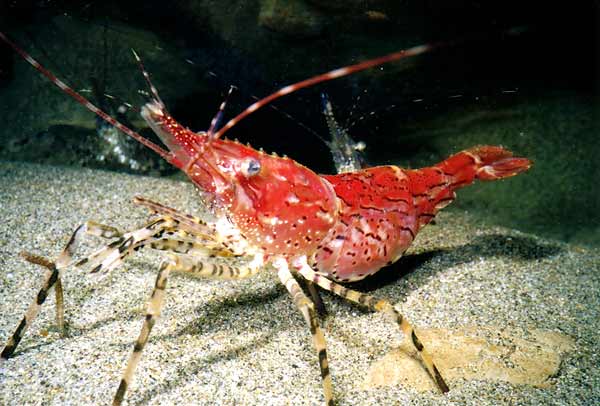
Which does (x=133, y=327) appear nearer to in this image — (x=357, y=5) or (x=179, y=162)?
(x=179, y=162)

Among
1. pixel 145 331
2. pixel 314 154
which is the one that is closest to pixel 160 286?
pixel 145 331

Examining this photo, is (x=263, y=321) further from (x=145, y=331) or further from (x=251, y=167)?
(x=251, y=167)

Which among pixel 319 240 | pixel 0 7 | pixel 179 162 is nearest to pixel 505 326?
pixel 319 240

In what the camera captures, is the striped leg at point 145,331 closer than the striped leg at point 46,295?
Yes

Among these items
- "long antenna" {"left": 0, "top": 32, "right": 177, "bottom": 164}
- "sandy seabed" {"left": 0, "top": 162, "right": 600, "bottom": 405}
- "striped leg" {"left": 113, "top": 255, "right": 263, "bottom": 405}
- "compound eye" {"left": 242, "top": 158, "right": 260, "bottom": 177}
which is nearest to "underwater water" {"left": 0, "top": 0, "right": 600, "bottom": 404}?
"sandy seabed" {"left": 0, "top": 162, "right": 600, "bottom": 405}

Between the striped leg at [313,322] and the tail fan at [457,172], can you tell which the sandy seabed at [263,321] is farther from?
the tail fan at [457,172]

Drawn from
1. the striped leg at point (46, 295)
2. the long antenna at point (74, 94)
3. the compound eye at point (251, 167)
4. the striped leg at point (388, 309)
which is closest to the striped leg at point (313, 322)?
the striped leg at point (388, 309)
